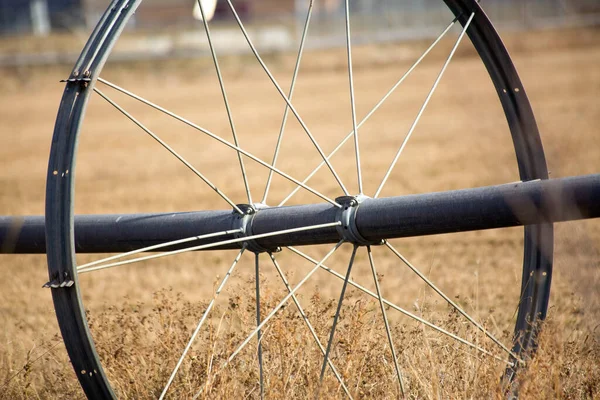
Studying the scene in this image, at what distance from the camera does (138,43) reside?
3516cm

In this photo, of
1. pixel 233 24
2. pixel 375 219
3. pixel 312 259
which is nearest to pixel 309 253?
pixel 312 259

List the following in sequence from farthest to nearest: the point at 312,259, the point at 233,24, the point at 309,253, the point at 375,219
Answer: the point at 233,24, the point at 309,253, the point at 312,259, the point at 375,219

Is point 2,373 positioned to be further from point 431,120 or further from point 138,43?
point 138,43

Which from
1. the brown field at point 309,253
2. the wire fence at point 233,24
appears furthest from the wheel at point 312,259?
the wire fence at point 233,24

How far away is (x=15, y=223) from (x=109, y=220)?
0.54m

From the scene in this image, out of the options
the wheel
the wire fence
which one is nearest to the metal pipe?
the wheel

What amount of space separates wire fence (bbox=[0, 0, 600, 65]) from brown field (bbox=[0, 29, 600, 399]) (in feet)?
→ 19.4

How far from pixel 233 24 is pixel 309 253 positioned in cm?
3477

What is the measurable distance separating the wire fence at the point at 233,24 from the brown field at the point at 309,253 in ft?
19.4

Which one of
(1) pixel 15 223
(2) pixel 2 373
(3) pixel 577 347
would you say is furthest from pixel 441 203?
(2) pixel 2 373

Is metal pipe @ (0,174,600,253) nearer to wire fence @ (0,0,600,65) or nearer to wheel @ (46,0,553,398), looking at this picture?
wheel @ (46,0,553,398)

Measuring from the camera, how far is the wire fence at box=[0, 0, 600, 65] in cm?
3350

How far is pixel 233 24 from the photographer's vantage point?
40.1m

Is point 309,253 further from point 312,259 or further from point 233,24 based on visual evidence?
point 233,24
